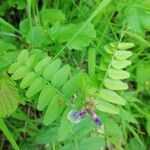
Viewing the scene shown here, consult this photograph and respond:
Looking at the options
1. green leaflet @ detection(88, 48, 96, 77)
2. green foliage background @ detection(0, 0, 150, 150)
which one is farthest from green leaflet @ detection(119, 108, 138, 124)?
green leaflet @ detection(88, 48, 96, 77)

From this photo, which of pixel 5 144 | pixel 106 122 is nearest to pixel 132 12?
pixel 106 122

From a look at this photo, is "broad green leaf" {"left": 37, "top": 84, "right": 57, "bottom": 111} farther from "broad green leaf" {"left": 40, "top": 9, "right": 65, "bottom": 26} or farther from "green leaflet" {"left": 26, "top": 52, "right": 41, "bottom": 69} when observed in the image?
"broad green leaf" {"left": 40, "top": 9, "right": 65, "bottom": 26}

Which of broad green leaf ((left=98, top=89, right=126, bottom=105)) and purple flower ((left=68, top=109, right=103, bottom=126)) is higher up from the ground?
broad green leaf ((left=98, top=89, right=126, bottom=105))

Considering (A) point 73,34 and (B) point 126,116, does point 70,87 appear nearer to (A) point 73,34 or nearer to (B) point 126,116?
(A) point 73,34

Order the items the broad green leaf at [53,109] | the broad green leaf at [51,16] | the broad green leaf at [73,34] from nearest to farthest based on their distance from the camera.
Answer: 1. the broad green leaf at [53,109]
2. the broad green leaf at [73,34]
3. the broad green leaf at [51,16]

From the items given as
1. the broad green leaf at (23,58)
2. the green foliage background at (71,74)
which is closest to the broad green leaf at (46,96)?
the green foliage background at (71,74)

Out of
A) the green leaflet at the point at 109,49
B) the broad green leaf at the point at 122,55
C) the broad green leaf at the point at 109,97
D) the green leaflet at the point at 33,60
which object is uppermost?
the green leaflet at the point at 109,49

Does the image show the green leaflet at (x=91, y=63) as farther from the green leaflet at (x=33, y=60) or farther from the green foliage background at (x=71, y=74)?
the green leaflet at (x=33, y=60)
